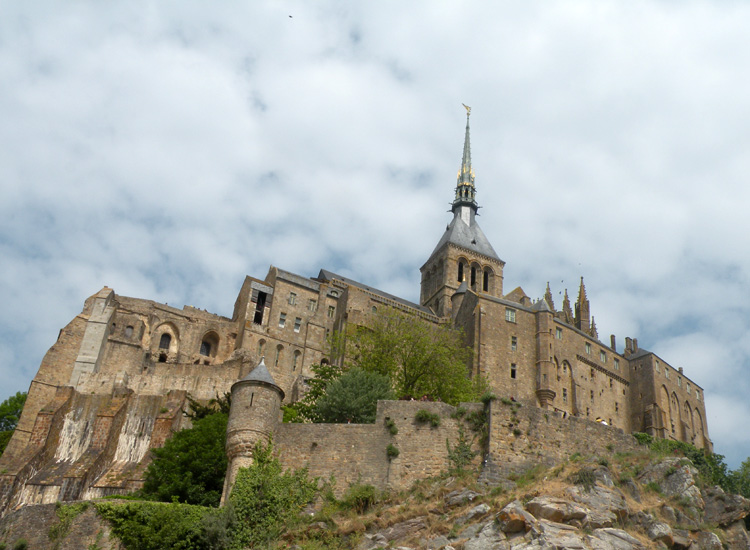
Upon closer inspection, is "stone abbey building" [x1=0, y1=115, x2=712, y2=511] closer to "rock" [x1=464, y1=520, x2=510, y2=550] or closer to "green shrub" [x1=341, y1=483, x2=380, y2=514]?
"green shrub" [x1=341, y1=483, x2=380, y2=514]

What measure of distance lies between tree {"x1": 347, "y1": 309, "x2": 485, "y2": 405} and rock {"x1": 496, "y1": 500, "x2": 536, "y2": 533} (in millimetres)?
15470

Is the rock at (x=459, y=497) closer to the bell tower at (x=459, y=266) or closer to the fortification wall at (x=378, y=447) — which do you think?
the fortification wall at (x=378, y=447)

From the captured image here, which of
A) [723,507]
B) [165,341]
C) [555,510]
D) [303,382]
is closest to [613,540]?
[555,510]

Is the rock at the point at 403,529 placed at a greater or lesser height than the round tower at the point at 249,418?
lesser

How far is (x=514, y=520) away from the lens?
25422mm

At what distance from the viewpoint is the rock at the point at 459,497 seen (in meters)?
27.7

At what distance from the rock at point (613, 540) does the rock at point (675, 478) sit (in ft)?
13.9

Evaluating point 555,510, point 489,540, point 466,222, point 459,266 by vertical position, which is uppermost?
point 466,222

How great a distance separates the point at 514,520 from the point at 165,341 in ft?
143

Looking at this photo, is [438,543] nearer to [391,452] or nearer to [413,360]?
[391,452]

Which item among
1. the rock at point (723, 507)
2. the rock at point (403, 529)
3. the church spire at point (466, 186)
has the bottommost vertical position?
the rock at point (403, 529)

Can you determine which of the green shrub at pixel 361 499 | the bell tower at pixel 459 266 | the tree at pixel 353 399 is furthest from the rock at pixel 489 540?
the bell tower at pixel 459 266

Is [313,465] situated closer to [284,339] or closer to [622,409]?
[284,339]

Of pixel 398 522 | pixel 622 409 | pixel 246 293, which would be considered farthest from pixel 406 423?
pixel 622 409
